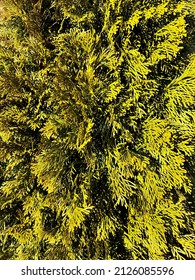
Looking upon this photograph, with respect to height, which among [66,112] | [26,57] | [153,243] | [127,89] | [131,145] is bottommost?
[153,243]

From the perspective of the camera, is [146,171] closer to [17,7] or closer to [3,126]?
[3,126]

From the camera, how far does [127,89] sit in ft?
9.78

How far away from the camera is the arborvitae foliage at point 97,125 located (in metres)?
2.85

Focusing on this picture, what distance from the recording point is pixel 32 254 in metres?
3.28

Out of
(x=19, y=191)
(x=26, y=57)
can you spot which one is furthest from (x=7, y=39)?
(x=19, y=191)

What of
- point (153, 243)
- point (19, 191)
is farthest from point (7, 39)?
point (153, 243)

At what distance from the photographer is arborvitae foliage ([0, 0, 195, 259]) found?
9.35 ft

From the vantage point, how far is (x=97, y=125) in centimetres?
301

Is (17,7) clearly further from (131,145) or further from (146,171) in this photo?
(146,171)
